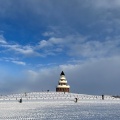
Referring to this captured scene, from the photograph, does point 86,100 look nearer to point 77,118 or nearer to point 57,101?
point 57,101

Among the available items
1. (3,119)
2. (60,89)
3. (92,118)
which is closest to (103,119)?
(92,118)

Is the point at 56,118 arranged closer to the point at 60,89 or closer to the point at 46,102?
the point at 46,102

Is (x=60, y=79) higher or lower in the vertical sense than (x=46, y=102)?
higher

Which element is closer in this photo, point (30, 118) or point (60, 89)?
point (30, 118)

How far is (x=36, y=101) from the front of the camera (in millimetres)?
84812

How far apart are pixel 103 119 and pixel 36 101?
135 feet

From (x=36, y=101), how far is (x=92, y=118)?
39.6m

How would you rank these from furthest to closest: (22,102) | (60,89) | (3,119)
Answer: (60,89), (22,102), (3,119)

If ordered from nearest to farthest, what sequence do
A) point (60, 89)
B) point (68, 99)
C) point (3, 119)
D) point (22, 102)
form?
1. point (3, 119)
2. point (22, 102)
3. point (68, 99)
4. point (60, 89)

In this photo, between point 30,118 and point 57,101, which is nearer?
point 30,118

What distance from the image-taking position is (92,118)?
47.1 metres

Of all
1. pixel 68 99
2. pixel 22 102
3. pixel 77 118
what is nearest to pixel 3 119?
pixel 77 118

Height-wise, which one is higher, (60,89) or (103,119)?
(60,89)

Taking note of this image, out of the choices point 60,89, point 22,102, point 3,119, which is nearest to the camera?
point 3,119
